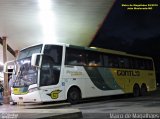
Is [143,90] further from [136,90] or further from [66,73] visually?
[66,73]

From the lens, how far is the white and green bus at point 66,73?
1634cm

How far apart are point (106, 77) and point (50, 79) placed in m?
5.07

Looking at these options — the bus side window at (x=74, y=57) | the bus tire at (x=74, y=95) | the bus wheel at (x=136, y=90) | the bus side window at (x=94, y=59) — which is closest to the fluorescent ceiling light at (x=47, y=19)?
the bus side window at (x=74, y=57)

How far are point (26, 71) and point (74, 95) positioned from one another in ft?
9.64

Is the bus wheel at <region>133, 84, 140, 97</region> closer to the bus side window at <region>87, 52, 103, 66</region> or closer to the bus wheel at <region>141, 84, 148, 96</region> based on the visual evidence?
the bus wheel at <region>141, 84, 148, 96</region>

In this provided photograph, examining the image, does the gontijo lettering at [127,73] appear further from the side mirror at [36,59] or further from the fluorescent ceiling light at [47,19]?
the side mirror at [36,59]

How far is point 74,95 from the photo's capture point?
706 inches

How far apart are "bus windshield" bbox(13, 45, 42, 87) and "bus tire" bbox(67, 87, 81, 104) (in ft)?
7.64

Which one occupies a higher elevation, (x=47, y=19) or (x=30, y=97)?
(x=47, y=19)

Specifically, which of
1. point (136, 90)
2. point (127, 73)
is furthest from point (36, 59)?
point (136, 90)

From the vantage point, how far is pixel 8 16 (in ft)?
60.2

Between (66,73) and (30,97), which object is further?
(66,73)

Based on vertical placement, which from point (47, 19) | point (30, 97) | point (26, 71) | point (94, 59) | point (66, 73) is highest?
point (47, 19)

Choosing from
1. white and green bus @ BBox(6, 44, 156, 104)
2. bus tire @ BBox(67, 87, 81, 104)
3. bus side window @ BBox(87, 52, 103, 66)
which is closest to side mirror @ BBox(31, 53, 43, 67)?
white and green bus @ BBox(6, 44, 156, 104)
